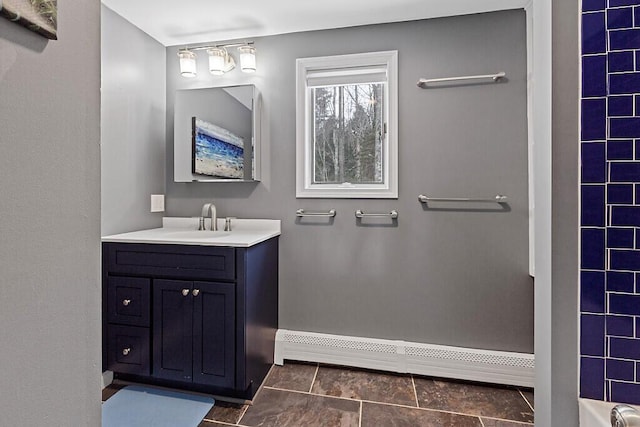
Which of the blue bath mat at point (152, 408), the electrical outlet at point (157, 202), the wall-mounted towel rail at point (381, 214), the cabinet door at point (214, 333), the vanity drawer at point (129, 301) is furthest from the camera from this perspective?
the electrical outlet at point (157, 202)

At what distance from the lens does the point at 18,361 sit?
517 millimetres

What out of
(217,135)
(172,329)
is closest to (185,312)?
(172,329)

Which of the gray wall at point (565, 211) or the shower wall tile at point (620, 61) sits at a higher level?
the shower wall tile at point (620, 61)

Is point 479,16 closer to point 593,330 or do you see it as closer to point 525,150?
point 525,150

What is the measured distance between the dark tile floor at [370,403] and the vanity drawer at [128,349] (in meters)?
0.18

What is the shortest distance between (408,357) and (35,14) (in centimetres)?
226

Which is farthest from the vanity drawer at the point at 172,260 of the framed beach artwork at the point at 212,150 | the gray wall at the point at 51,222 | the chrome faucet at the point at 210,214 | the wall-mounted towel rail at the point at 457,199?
the wall-mounted towel rail at the point at 457,199

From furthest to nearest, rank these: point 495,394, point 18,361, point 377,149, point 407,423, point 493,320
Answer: point 377,149
point 493,320
point 495,394
point 407,423
point 18,361

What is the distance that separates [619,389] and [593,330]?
0.52 ft

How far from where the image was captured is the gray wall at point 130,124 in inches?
78.8

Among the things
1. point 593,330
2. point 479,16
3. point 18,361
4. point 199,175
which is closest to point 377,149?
point 479,16

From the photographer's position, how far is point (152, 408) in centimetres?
172

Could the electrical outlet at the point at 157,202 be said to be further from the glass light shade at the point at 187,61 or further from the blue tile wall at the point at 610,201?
the blue tile wall at the point at 610,201

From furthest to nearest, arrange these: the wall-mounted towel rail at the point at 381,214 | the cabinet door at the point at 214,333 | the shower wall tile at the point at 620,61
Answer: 1. the wall-mounted towel rail at the point at 381,214
2. the cabinet door at the point at 214,333
3. the shower wall tile at the point at 620,61
